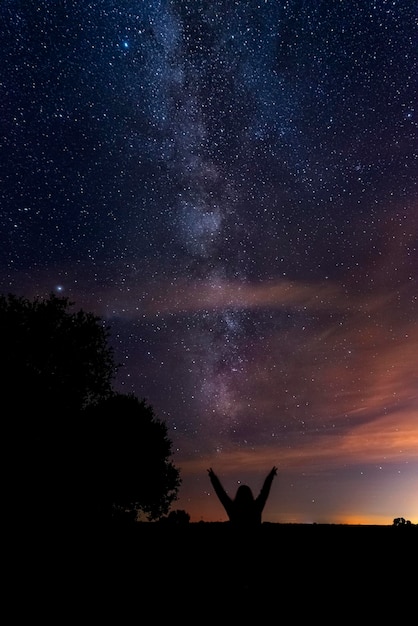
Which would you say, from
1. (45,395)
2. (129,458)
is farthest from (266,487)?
(129,458)

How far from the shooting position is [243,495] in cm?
699

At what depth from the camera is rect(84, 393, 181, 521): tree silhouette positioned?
23.0m

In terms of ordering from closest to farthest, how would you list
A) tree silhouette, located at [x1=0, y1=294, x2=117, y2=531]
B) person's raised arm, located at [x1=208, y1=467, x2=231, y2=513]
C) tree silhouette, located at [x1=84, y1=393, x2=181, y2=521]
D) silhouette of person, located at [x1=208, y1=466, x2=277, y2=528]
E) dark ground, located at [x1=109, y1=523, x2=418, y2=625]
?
silhouette of person, located at [x1=208, y1=466, x2=277, y2=528] → person's raised arm, located at [x1=208, y1=467, x2=231, y2=513] → dark ground, located at [x1=109, y1=523, x2=418, y2=625] → tree silhouette, located at [x1=0, y1=294, x2=117, y2=531] → tree silhouette, located at [x1=84, y1=393, x2=181, y2=521]

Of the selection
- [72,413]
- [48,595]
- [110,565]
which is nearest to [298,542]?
[110,565]

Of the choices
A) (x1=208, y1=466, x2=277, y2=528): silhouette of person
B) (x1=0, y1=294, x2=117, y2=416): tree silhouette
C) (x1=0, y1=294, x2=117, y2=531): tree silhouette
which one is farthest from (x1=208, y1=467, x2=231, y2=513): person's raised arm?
(x1=0, y1=294, x2=117, y2=416): tree silhouette

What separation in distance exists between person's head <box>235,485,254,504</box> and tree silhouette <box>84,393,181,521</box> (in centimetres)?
1652

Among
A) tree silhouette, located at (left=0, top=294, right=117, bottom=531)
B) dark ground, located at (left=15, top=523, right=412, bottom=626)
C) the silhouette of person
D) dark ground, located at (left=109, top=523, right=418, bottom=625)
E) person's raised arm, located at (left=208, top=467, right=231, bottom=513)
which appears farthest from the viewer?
tree silhouette, located at (left=0, top=294, right=117, bottom=531)

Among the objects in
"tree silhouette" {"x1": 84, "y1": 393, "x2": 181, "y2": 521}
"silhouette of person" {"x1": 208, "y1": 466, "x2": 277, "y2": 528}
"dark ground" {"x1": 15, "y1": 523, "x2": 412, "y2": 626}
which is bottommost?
"dark ground" {"x1": 15, "y1": 523, "x2": 412, "y2": 626}

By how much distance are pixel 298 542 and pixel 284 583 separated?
8.05ft

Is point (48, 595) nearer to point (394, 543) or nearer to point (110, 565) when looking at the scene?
point (110, 565)

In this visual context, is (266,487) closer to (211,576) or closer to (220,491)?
(220,491)

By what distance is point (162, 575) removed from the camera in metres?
10.5

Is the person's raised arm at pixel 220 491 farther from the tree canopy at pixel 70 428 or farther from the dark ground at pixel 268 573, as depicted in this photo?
the tree canopy at pixel 70 428

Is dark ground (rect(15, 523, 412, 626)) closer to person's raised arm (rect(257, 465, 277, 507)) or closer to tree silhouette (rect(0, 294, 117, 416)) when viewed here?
person's raised arm (rect(257, 465, 277, 507))
